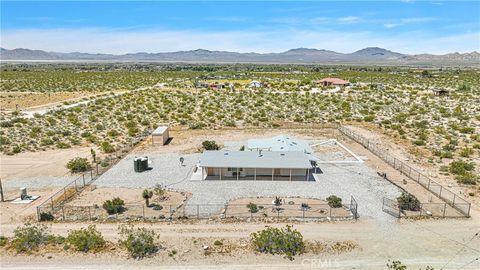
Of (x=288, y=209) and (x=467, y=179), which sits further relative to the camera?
(x=467, y=179)

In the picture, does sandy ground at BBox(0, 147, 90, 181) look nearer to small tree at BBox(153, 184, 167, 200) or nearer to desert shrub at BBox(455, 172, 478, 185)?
small tree at BBox(153, 184, 167, 200)

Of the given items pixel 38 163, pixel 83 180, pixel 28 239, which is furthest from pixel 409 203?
pixel 38 163

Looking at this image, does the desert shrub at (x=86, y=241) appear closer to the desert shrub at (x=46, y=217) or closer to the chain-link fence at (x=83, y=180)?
the desert shrub at (x=46, y=217)

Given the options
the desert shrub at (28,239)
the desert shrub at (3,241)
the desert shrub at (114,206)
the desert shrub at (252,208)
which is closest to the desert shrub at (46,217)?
the desert shrub at (28,239)

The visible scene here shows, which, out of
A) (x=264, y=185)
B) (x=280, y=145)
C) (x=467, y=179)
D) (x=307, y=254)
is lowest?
(x=307, y=254)

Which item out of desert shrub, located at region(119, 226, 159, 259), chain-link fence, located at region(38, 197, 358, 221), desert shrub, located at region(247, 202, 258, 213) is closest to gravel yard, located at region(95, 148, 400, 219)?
chain-link fence, located at region(38, 197, 358, 221)

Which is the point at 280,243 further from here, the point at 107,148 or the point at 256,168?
the point at 107,148
